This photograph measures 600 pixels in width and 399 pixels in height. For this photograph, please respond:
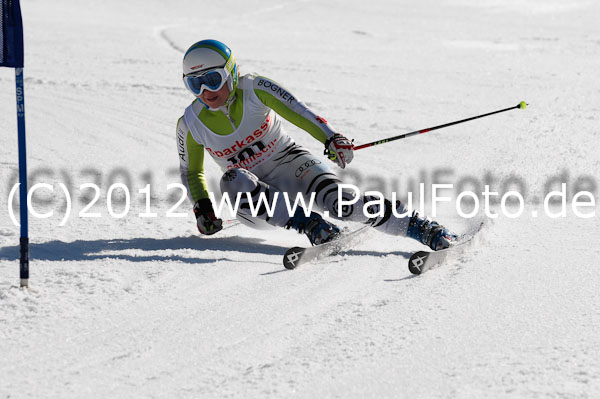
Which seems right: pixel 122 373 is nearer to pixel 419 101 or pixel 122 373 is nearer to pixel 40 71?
pixel 419 101

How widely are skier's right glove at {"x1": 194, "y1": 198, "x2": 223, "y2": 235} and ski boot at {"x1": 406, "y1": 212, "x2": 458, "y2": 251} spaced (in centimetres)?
129

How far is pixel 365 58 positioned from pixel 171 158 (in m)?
8.71

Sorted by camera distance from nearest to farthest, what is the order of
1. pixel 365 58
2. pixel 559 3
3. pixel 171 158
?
pixel 171 158 < pixel 365 58 < pixel 559 3

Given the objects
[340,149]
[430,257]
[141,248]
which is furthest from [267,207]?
[430,257]

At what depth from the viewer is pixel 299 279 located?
4.48 m

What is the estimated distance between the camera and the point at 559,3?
94.8ft

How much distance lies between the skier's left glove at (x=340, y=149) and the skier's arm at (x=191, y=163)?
0.96 m

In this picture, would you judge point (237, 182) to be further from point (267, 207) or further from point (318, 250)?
point (318, 250)

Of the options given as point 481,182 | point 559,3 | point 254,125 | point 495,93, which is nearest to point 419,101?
point 495,93

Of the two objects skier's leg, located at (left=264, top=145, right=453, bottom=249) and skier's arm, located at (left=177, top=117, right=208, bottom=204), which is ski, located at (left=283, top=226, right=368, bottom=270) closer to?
skier's leg, located at (left=264, top=145, right=453, bottom=249)

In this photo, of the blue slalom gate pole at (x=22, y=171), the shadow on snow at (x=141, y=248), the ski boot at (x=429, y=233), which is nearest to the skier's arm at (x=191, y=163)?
the shadow on snow at (x=141, y=248)

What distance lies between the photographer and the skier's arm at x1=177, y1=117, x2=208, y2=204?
18.2ft

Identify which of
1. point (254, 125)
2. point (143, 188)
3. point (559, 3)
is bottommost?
point (143, 188)

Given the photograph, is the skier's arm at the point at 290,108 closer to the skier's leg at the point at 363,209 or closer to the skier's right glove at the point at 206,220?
the skier's leg at the point at 363,209
